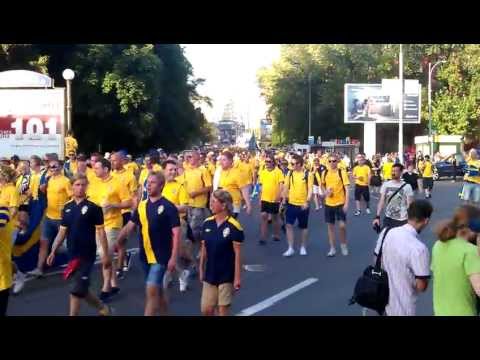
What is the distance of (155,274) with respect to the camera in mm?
6426

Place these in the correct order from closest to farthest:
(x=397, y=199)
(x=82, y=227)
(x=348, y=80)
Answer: (x=82, y=227) < (x=397, y=199) < (x=348, y=80)

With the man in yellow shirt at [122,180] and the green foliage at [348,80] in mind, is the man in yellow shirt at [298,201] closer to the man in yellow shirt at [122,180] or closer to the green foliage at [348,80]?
the man in yellow shirt at [122,180]

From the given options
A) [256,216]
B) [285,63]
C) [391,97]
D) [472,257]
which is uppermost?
[285,63]

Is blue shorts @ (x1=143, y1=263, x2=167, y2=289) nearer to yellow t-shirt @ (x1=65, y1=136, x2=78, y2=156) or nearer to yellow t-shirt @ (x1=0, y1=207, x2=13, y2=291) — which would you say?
yellow t-shirt @ (x1=0, y1=207, x2=13, y2=291)

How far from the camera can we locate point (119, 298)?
28.4ft

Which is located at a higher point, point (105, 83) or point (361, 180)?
point (105, 83)

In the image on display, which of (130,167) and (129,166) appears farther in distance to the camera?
(129,166)

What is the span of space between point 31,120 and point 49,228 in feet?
33.2

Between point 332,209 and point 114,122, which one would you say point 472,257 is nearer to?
point 332,209

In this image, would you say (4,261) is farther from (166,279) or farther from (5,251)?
(166,279)

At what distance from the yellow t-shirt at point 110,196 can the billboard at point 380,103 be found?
41.7 meters

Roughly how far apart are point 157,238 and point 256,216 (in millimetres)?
12689

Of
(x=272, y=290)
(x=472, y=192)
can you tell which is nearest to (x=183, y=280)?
(x=272, y=290)

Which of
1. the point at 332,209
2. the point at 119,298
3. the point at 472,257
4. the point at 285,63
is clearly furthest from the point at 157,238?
the point at 285,63
